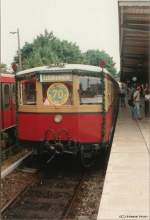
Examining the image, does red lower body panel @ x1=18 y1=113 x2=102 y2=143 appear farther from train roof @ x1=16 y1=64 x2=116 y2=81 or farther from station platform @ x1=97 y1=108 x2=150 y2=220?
train roof @ x1=16 y1=64 x2=116 y2=81

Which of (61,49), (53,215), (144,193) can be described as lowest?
(53,215)

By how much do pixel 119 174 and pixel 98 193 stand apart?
136 centimetres

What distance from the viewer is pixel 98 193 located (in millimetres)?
10820

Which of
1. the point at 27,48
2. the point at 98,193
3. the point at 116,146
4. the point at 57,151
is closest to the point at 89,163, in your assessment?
the point at 116,146

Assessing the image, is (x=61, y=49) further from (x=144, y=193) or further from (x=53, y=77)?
(x=144, y=193)

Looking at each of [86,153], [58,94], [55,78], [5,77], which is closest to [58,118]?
[58,94]

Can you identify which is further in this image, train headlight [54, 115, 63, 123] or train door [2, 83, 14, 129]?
train door [2, 83, 14, 129]

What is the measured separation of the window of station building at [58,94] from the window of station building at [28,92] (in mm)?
386

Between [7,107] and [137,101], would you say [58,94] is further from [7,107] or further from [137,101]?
[137,101]

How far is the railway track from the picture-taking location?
31.1 ft

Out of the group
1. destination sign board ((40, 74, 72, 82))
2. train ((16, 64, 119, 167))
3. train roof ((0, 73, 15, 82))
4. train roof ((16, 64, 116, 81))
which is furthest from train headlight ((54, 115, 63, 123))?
train roof ((0, 73, 15, 82))

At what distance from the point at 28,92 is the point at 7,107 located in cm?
371

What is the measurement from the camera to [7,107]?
1631cm

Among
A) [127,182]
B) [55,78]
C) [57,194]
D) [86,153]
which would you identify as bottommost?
[57,194]
